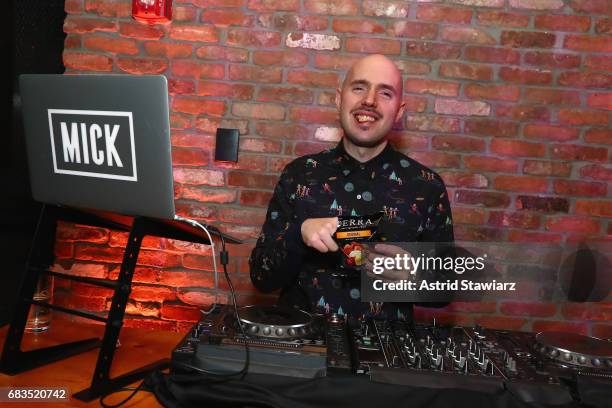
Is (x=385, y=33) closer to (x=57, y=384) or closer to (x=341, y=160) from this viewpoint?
(x=341, y=160)

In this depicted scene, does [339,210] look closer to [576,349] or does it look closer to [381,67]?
[381,67]

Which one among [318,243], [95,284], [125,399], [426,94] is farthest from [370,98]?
[125,399]

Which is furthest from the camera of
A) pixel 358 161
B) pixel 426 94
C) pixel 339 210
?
pixel 426 94

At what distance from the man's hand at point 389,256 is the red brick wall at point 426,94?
1.22 m

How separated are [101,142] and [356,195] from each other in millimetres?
997

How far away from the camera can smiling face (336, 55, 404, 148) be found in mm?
1837

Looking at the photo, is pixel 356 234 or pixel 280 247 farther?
pixel 280 247

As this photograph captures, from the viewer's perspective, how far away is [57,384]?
1.04m

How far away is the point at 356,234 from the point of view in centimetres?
104

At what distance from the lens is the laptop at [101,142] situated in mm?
991

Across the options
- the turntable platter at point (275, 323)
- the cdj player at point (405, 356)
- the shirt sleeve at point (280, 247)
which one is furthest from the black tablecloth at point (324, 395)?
the shirt sleeve at point (280, 247)

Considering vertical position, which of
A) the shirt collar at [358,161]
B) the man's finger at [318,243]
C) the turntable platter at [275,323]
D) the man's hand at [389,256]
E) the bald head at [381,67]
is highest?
the bald head at [381,67]

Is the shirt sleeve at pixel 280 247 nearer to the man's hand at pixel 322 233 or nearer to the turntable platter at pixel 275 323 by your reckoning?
the man's hand at pixel 322 233

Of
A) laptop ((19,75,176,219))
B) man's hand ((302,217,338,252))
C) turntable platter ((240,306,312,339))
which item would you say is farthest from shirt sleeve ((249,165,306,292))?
laptop ((19,75,176,219))
